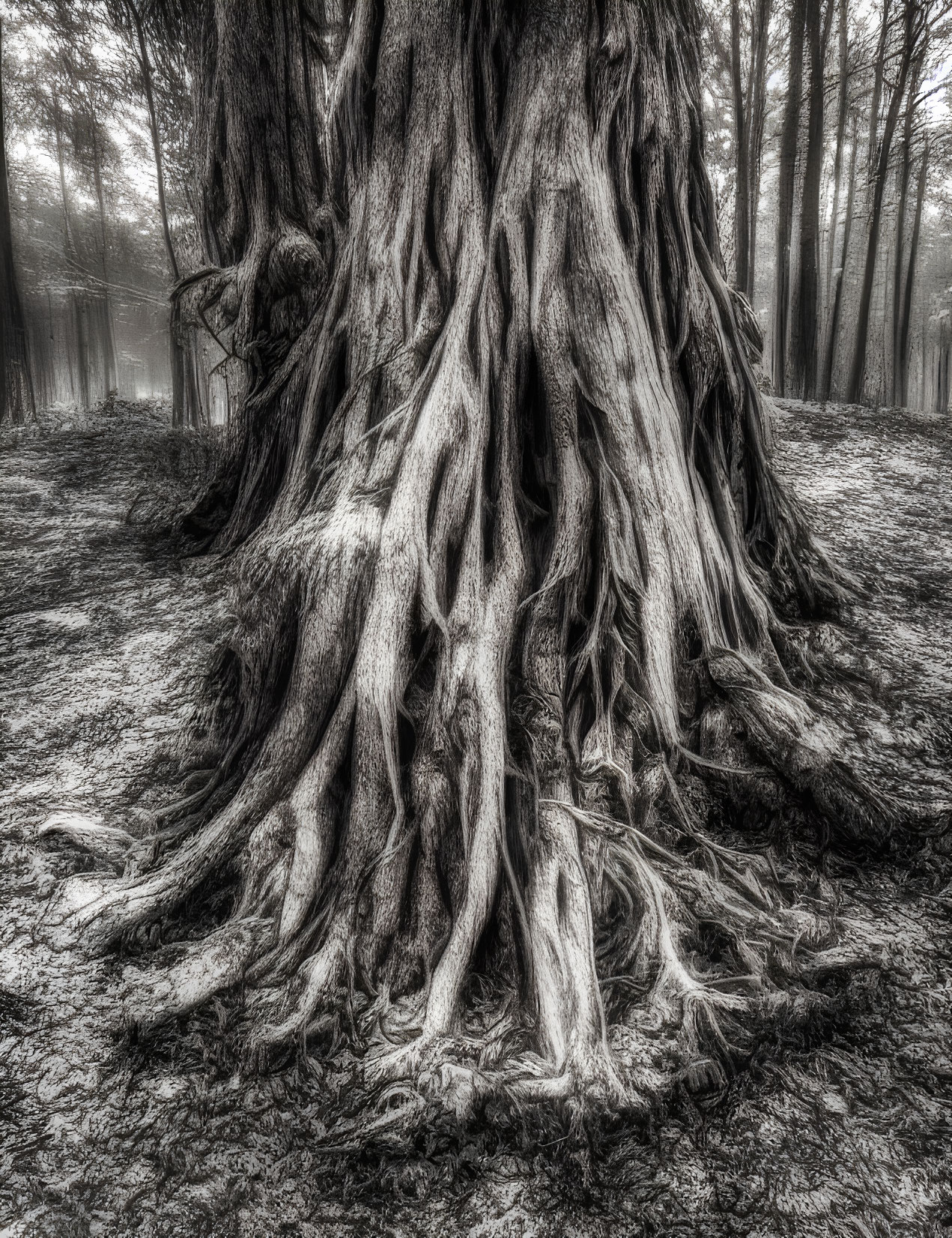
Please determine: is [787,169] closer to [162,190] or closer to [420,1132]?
[162,190]

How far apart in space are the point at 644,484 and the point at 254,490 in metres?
2.79

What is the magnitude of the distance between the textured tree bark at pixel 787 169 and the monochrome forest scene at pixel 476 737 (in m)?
10.4

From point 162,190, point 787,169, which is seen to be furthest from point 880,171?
point 162,190

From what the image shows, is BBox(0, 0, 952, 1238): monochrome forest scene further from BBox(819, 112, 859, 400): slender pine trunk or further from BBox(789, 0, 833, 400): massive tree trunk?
→ BBox(819, 112, 859, 400): slender pine trunk

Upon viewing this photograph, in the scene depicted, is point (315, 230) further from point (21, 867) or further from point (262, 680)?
point (21, 867)

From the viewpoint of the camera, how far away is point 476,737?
246 centimetres

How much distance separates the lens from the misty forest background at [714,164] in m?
11.6

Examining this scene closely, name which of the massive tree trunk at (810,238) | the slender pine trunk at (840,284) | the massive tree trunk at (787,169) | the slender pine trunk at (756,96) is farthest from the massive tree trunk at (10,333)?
the slender pine trunk at (840,284)

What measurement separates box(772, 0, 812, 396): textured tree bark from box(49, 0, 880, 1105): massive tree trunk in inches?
420

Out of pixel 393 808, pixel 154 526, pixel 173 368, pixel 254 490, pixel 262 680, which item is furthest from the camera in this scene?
pixel 173 368

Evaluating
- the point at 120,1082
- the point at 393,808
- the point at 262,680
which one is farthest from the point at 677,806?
the point at 120,1082

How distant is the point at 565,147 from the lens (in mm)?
3074

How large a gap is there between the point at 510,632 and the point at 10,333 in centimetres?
1181

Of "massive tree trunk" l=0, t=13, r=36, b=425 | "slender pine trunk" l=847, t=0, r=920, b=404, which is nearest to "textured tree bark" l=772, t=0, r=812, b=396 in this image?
"slender pine trunk" l=847, t=0, r=920, b=404
